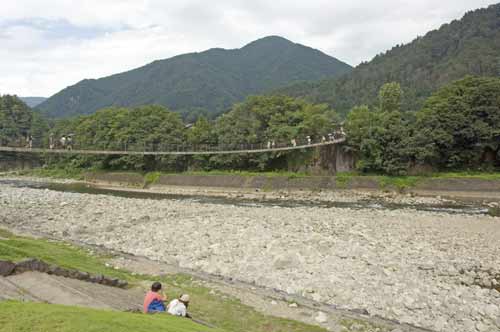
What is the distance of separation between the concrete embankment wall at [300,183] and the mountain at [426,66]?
32.9 metres

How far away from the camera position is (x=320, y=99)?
8669 centimetres

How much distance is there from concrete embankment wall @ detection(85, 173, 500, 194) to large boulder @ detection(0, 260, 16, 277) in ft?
87.6

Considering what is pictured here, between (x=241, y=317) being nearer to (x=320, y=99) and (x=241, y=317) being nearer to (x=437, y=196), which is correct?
(x=437, y=196)

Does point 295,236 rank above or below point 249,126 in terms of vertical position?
below

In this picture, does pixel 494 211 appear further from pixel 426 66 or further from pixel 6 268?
pixel 426 66

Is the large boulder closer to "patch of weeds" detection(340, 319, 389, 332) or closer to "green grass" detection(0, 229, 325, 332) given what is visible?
"green grass" detection(0, 229, 325, 332)

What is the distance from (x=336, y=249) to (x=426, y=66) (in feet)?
282

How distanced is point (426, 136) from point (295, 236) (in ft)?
77.4

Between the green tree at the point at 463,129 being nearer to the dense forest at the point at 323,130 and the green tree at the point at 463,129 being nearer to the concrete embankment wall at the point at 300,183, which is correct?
the dense forest at the point at 323,130

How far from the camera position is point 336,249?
12.1m

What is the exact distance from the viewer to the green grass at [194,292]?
6.97 meters

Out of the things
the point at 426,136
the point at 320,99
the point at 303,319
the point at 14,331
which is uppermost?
the point at 320,99

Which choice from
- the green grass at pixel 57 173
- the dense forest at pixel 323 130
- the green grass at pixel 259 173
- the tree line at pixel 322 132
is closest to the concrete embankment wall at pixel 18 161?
the green grass at pixel 57 173

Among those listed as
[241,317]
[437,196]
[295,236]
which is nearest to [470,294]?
[241,317]
